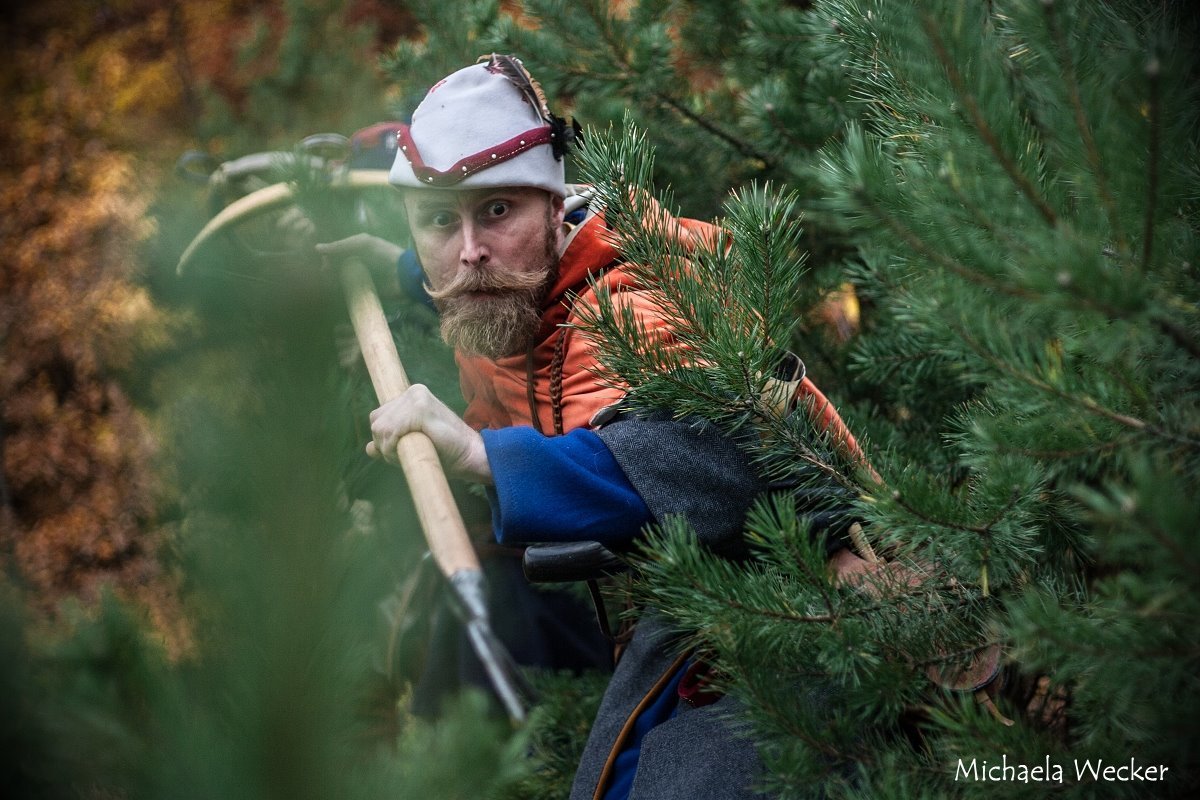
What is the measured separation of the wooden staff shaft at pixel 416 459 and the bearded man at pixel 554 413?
0.06 metres

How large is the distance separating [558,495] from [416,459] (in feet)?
0.66

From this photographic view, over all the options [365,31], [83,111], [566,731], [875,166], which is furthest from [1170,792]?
[83,111]

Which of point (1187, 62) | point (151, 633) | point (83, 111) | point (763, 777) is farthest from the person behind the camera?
point (83, 111)

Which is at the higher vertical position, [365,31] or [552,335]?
[365,31]

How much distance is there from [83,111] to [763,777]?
16.4 ft

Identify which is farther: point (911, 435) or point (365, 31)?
point (365, 31)

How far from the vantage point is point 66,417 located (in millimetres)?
4305

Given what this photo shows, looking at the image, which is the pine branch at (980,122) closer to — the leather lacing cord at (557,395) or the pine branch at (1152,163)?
the pine branch at (1152,163)

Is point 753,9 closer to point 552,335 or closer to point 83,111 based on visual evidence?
point 552,335

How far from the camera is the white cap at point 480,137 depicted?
4.83 ft

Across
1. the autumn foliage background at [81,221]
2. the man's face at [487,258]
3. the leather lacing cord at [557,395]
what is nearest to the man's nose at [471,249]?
the man's face at [487,258]

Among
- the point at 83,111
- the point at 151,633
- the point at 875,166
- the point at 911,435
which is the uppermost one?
the point at 83,111

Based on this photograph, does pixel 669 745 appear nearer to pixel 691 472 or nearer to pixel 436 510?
pixel 691 472

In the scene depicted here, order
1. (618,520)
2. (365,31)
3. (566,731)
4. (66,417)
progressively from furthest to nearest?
(66,417)
(365,31)
(566,731)
(618,520)
